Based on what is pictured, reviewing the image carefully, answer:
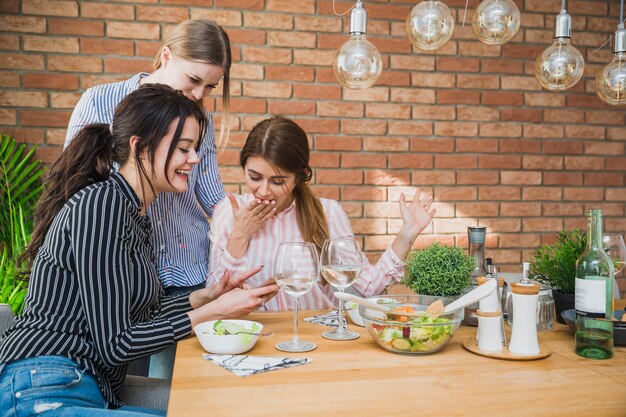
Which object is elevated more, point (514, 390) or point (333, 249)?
point (333, 249)

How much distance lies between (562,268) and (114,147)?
1.19m

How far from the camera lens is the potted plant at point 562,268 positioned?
1472 mm

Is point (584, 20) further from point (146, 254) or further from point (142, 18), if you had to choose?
point (146, 254)

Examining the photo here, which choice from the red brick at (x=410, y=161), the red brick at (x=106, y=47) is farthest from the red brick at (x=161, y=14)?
the red brick at (x=410, y=161)

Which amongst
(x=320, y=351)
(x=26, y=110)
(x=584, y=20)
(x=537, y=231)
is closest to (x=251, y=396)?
(x=320, y=351)

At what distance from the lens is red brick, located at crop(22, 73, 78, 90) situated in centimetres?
264

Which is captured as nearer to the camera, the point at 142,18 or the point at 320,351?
the point at 320,351

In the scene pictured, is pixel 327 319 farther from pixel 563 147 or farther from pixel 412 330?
pixel 563 147

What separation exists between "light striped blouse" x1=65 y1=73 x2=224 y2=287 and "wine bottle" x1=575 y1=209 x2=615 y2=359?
122cm

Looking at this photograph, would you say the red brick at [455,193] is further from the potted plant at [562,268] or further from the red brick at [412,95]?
the potted plant at [562,268]

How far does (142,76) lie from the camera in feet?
6.54

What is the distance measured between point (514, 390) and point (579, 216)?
8.30 ft

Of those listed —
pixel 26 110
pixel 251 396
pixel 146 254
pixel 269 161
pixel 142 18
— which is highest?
pixel 142 18

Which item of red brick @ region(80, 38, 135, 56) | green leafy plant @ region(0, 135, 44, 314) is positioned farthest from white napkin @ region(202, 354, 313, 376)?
red brick @ region(80, 38, 135, 56)
